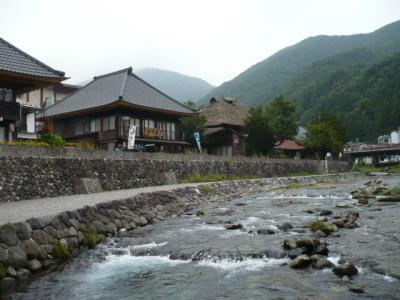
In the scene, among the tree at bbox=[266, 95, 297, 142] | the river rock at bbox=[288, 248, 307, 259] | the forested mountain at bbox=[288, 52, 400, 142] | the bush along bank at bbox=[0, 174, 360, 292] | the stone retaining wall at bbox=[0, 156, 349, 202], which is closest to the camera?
the bush along bank at bbox=[0, 174, 360, 292]

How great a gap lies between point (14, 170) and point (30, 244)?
27.3 ft

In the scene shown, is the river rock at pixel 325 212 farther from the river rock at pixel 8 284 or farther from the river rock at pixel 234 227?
the river rock at pixel 8 284

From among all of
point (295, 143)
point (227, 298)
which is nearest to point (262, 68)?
point (295, 143)

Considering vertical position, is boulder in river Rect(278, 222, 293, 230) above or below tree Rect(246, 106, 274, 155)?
below

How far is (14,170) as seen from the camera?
53.6 ft

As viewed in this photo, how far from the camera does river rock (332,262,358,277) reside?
26.0 ft

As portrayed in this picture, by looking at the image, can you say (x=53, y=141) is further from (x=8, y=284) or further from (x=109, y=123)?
(x=8, y=284)

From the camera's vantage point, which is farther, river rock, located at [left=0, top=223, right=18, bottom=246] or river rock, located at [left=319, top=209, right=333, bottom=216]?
river rock, located at [left=319, top=209, right=333, bottom=216]

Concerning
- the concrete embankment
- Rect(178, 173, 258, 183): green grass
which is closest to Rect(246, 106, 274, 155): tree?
the concrete embankment

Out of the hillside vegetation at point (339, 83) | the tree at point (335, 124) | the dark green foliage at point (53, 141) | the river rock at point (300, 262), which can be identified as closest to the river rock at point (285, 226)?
the river rock at point (300, 262)

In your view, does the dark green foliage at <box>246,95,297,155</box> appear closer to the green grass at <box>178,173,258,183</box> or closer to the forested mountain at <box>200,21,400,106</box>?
the green grass at <box>178,173,258,183</box>

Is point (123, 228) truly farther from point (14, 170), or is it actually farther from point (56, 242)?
point (14, 170)

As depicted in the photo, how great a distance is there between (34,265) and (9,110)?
44.3 ft

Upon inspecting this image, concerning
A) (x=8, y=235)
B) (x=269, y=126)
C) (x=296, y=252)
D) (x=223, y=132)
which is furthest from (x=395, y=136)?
(x=8, y=235)
